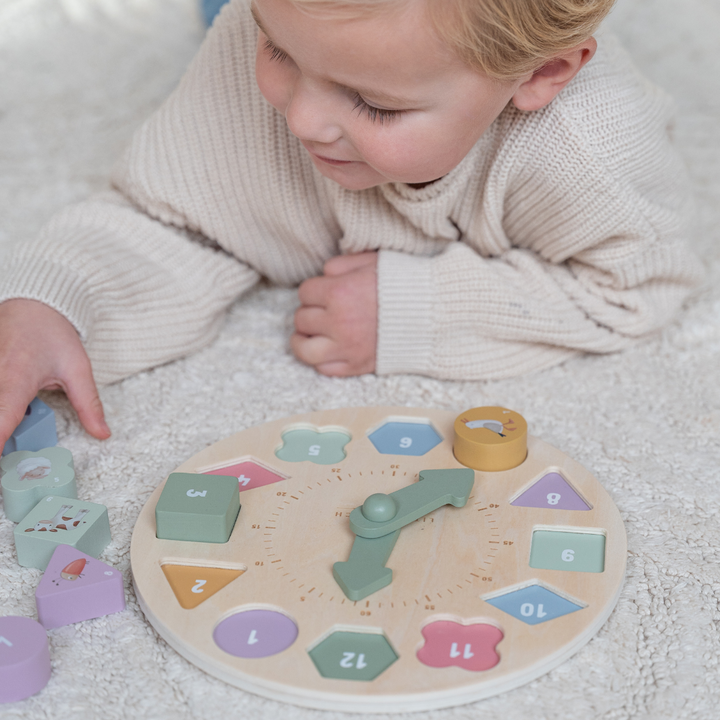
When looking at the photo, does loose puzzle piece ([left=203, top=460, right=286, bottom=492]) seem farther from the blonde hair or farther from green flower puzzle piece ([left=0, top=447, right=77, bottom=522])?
the blonde hair

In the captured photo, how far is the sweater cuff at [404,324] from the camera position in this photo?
776 millimetres

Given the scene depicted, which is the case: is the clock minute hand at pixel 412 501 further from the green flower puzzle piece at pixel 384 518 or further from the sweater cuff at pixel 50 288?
the sweater cuff at pixel 50 288

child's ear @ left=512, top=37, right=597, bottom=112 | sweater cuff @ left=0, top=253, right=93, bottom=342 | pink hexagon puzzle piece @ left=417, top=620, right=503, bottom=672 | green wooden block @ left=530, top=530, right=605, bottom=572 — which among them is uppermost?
child's ear @ left=512, top=37, right=597, bottom=112

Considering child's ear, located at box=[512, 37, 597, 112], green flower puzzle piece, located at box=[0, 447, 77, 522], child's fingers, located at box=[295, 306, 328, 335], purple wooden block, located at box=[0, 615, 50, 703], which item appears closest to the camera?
purple wooden block, located at box=[0, 615, 50, 703]

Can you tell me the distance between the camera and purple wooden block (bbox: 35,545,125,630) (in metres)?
0.50

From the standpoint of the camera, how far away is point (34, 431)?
0.66m

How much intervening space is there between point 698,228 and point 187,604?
2.62ft

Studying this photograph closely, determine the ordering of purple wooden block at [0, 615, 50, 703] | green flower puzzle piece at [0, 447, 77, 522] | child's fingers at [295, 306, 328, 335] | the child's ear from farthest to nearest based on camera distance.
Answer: child's fingers at [295, 306, 328, 335] → the child's ear → green flower puzzle piece at [0, 447, 77, 522] → purple wooden block at [0, 615, 50, 703]

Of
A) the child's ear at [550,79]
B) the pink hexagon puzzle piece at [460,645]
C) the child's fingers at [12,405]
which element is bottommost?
the pink hexagon puzzle piece at [460,645]

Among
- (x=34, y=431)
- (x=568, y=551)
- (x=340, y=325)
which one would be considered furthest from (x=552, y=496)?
(x=34, y=431)

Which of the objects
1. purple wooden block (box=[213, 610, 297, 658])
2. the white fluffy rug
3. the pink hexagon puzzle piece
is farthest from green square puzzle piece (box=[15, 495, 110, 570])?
the pink hexagon puzzle piece

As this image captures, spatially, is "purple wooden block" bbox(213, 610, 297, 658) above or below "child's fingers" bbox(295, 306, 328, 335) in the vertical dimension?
above

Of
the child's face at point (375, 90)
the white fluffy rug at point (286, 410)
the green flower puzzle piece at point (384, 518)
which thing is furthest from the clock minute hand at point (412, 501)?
the child's face at point (375, 90)

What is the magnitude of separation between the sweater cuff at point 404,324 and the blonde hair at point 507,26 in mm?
217
